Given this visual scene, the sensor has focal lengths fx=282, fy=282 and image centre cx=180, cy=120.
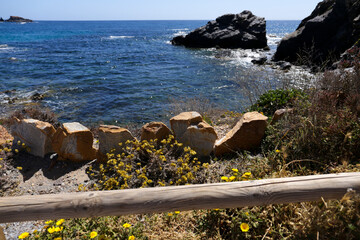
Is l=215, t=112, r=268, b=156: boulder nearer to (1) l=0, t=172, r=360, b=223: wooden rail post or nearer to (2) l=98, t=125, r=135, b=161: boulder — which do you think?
(2) l=98, t=125, r=135, b=161: boulder

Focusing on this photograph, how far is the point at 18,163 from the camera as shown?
16.5 ft

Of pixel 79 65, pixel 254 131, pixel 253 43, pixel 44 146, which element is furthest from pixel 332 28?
pixel 44 146

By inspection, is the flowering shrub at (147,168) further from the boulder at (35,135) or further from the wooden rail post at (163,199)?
the wooden rail post at (163,199)

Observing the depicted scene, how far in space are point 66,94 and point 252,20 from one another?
30.7m

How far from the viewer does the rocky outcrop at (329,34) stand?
20.2 m

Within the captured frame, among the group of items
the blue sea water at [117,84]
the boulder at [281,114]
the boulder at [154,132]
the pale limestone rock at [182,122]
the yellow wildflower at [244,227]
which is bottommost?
the blue sea water at [117,84]

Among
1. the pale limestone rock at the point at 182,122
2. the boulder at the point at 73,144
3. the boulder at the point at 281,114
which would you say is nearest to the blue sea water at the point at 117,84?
the boulder at the point at 281,114

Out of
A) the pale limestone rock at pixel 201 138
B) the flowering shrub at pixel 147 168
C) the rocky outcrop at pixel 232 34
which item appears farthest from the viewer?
the rocky outcrop at pixel 232 34

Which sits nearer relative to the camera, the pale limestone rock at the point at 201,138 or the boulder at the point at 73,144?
the pale limestone rock at the point at 201,138

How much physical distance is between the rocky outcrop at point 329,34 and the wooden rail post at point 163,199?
1868cm

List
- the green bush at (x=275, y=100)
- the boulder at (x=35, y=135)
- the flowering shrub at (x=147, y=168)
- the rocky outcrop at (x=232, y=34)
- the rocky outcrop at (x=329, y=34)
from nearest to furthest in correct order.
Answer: the flowering shrub at (x=147, y=168) → the boulder at (x=35, y=135) → the green bush at (x=275, y=100) → the rocky outcrop at (x=329, y=34) → the rocky outcrop at (x=232, y=34)

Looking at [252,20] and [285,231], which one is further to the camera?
[252,20]

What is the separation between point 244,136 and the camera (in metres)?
4.88

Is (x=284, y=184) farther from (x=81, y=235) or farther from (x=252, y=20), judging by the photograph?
(x=252, y=20)
